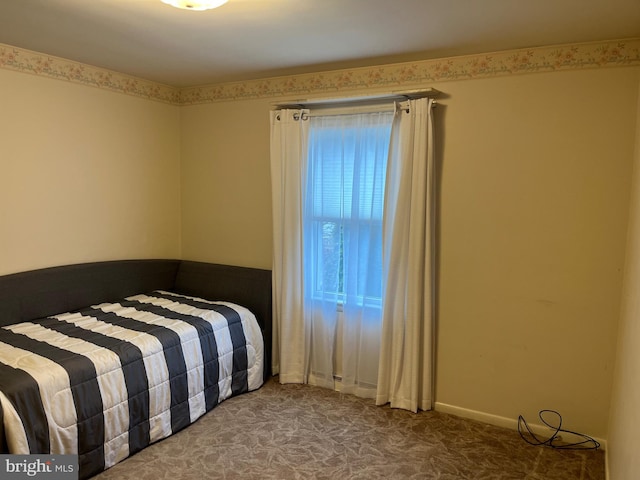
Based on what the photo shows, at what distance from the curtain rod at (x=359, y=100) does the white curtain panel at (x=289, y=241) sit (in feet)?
0.19

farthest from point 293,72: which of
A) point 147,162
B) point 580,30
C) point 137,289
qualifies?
point 137,289

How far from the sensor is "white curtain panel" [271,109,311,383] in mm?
3305

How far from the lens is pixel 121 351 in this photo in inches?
98.1

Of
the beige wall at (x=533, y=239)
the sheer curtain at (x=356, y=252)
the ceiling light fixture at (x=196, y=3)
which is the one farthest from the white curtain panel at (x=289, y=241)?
the ceiling light fixture at (x=196, y=3)

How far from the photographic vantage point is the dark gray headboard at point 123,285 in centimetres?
292

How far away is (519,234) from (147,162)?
2876 mm

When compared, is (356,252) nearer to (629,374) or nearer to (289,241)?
(289,241)

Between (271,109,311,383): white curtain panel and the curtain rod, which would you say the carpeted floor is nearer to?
(271,109,311,383): white curtain panel

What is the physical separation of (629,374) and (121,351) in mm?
2420

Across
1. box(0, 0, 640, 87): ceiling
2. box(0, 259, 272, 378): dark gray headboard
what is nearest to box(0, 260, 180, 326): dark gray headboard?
box(0, 259, 272, 378): dark gray headboard

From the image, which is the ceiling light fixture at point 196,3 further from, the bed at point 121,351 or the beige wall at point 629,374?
the beige wall at point 629,374

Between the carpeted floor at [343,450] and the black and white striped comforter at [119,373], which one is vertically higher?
the black and white striped comforter at [119,373]

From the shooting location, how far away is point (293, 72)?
3.31m

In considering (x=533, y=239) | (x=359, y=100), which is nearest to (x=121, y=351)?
(x=359, y=100)
